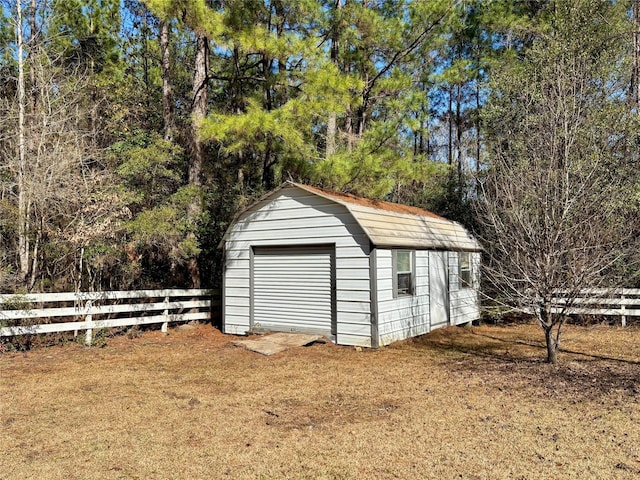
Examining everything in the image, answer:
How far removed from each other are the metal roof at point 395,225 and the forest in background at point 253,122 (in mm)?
1006

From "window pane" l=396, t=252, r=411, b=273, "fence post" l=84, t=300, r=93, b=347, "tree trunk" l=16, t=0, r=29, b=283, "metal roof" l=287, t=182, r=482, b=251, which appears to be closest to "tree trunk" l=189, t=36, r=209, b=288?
"fence post" l=84, t=300, r=93, b=347

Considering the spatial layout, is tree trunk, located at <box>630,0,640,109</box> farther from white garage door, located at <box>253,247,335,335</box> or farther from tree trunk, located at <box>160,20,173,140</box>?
tree trunk, located at <box>160,20,173,140</box>

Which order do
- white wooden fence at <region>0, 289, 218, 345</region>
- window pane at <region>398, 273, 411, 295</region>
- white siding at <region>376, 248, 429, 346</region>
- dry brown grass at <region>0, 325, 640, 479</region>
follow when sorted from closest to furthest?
1. dry brown grass at <region>0, 325, 640, 479</region>
2. white wooden fence at <region>0, 289, 218, 345</region>
3. white siding at <region>376, 248, 429, 346</region>
4. window pane at <region>398, 273, 411, 295</region>

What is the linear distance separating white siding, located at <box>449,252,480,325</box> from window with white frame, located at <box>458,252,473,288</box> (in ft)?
0.35

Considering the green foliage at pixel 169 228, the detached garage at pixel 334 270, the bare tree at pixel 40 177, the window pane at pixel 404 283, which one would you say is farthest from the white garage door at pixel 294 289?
the bare tree at pixel 40 177

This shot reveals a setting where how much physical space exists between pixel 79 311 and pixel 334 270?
506cm

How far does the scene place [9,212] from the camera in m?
9.43

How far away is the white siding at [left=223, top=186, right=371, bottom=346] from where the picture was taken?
8.97 metres

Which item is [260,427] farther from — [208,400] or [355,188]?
[355,188]

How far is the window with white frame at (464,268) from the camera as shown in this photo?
12.4m

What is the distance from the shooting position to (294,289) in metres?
10.0

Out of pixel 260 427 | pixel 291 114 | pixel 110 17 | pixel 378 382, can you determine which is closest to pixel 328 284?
pixel 378 382

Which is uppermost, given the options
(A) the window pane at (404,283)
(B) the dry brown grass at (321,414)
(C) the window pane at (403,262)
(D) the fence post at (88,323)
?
(C) the window pane at (403,262)

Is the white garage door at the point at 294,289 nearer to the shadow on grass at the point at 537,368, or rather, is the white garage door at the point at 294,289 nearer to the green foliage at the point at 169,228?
the green foliage at the point at 169,228
